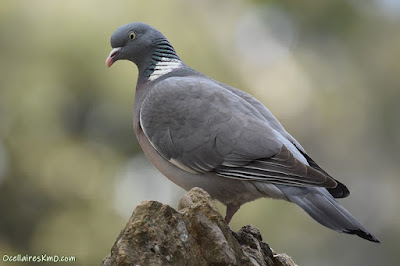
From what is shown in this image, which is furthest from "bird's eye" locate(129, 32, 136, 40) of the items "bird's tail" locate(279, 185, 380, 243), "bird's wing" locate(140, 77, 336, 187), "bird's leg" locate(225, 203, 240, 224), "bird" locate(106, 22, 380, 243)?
"bird's tail" locate(279, 185, 380, 243)

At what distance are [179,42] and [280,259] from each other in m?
5.32

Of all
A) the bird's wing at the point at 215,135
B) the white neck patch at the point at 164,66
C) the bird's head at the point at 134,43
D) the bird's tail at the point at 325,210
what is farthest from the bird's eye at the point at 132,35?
the bird's tail at the point at 325,210

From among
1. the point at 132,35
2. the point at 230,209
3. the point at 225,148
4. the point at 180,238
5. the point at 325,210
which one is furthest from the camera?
the point at 132,35

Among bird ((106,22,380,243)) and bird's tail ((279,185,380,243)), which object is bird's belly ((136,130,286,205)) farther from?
bird's tail ((279,185,380,243))

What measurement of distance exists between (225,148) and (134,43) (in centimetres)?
133

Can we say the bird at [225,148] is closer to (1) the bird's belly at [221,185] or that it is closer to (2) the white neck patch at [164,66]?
(1) the bird's belly at [221,185]

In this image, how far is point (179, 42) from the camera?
8.68 m

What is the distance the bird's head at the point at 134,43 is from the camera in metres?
4.98

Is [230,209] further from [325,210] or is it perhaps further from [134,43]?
[134,43]

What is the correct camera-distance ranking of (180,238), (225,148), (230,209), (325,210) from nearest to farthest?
1. (180,238)
2. (325,210)
3. (225,148)
4. (230,209)

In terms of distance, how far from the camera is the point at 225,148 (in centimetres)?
411

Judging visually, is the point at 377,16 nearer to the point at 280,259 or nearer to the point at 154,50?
the point at 154,50

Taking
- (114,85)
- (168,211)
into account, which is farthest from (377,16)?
(168,211)

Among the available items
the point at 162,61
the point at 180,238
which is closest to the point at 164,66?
the point at 162,61
